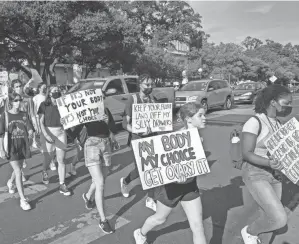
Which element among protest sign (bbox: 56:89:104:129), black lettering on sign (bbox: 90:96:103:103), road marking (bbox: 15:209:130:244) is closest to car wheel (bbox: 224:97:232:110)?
black lettering on sign (bbox: 90:96:103:103)

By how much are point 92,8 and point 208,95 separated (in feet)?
27.4

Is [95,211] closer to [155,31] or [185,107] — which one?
[185,107]

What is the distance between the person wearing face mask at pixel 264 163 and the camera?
275cm

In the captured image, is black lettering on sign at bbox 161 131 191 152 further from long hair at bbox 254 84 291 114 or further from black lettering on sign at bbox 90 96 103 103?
black lettering on sign at bbox 90 96 103 103

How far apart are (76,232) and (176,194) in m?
1.51

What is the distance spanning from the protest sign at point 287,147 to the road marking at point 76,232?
1.96 metres

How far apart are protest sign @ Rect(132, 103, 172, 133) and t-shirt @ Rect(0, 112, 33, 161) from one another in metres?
1.50

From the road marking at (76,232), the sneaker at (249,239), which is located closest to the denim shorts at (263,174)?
the sneaker at (249,239)

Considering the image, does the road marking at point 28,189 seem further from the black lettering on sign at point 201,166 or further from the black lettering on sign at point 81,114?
the black lettering on sign at point 201,166

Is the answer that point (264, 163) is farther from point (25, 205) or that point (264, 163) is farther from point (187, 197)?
point (25, 205)

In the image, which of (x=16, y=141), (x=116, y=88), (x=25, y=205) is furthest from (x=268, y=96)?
(x=116, y=88)

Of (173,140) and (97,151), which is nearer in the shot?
(173,140)

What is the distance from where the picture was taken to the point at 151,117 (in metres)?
4.38

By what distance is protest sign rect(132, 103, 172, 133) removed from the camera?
422cm
